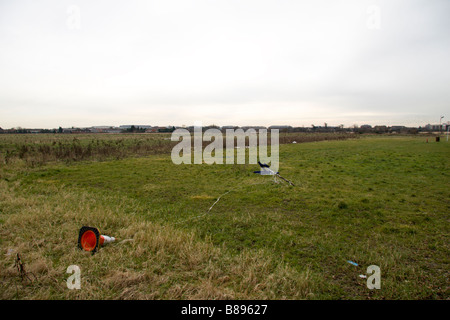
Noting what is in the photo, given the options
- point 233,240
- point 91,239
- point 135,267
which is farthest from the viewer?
point 233,240

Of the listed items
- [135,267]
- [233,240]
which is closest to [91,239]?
[135,267]

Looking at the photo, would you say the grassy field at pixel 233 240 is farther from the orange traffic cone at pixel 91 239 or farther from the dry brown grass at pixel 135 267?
the orange traffic cone at pixel 91 239

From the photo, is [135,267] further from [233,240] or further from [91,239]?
[233,240]

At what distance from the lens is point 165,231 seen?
554 cm

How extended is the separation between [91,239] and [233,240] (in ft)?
9.97

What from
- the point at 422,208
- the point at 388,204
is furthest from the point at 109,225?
the point at 422,208

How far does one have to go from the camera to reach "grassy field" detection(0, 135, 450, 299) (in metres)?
3.66

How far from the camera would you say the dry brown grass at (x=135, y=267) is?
11.5 feet

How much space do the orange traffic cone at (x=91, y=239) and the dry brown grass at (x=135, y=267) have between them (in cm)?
16

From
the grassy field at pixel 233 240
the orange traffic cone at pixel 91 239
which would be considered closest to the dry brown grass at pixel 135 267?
the grassy field at pixel 233 240

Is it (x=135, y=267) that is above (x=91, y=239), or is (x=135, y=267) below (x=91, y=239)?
below

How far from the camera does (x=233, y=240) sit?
17.7ft

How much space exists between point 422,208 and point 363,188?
270 centimetres
